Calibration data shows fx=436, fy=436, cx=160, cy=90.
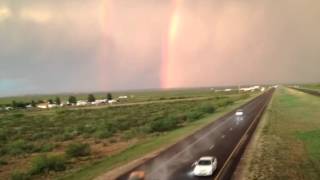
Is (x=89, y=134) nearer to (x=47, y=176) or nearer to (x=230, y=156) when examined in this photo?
(x=47, y=176)

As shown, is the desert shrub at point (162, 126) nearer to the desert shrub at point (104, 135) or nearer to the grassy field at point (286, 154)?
the desert shrub at point (104, 135)

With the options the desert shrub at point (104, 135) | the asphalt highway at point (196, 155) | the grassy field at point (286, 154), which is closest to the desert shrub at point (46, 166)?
the asphalt highway at point (196, 155)

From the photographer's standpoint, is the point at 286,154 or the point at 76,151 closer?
the point at 286,154

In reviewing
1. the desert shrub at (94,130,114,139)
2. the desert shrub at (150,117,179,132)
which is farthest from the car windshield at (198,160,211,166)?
the desert shrub at (150,117,179,132)

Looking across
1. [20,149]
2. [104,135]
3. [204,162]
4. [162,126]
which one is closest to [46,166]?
[204,162]

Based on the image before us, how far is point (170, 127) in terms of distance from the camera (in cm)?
7306

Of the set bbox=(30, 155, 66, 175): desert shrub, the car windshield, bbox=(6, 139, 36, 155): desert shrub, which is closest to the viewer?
the car windshield

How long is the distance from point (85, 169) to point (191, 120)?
5372 centimetres

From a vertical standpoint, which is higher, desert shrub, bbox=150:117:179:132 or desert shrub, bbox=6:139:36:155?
desert shrub, bbox=150:117:179:132

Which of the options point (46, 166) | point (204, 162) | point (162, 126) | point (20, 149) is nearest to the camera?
point (204, 162)

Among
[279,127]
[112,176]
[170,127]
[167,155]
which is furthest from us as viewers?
[170,127]

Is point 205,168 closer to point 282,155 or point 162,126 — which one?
point 282,155

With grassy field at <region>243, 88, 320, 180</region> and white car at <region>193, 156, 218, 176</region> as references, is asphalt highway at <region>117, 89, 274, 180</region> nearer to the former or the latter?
white car at <region>193, 156, 218, 176</region>

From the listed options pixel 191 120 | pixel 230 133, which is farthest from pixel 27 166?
pixel 191 120
